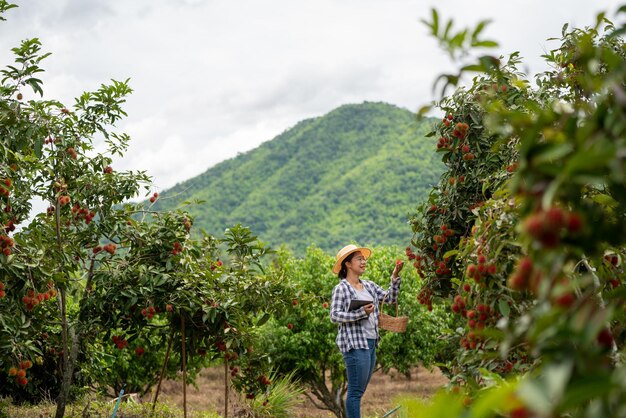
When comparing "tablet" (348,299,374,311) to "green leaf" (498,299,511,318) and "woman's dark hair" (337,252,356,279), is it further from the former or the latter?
→ "green leaf" (498,299,511,318)

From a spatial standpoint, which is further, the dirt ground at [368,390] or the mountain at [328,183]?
the mountain at [328,183]

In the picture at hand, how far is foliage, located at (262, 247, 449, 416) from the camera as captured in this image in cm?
1016

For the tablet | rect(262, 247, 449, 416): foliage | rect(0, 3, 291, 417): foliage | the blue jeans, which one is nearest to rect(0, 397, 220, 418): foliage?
rect(0, 3, 291, 417): foliage

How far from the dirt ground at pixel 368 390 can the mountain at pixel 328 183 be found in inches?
578

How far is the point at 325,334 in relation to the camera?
10.2m

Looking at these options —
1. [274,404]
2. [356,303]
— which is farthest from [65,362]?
[356,303]

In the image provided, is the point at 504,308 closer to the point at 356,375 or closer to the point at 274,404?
the point at 356,375

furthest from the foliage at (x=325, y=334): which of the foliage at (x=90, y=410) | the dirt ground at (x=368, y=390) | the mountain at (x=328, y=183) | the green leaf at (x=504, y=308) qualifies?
the mountain at (x=328, y=183)

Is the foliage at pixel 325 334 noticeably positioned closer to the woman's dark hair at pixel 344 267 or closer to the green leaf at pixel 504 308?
the woman's dark hair at pixel 344 267

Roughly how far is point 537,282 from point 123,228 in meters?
4.95

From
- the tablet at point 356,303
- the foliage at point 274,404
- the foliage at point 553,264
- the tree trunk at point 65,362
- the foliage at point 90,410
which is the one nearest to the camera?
the foliage at point 553,264

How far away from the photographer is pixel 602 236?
3.88 feet

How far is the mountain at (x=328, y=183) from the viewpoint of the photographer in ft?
126

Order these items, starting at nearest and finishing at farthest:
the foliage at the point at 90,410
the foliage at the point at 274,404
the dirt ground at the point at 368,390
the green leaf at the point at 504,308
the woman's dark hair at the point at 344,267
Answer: the green leaf at the point at 504,308, the woman's dark hair at the point at 344,267, the foliage at the point at 90,410, the foliage at the point at 274,404, the dirt ground at the point at 368,390
